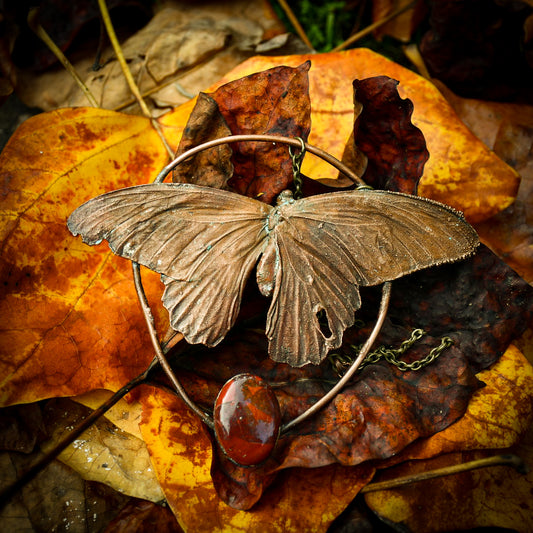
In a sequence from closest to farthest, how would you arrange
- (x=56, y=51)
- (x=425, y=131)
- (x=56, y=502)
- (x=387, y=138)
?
(x=56, y=502) < (x=387, y=138) < (x=425, y=131) < (x=56, y=51)

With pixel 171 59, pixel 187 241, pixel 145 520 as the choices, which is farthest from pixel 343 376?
pixel 171 59

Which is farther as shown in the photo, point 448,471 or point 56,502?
point 56,502

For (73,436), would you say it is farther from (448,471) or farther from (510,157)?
(510,157)

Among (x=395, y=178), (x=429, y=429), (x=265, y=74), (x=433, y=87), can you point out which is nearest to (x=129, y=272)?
(x=265, y=74)

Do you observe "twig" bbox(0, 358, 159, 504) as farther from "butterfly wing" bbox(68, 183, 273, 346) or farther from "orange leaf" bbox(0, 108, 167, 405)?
"butterfly wing" bbox(68, 183, 273, 346)

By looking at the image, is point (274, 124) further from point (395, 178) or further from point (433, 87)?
point (433, 87)

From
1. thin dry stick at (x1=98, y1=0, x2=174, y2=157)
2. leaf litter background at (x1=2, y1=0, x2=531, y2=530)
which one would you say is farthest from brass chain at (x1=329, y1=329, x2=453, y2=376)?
thin dry stick at (x1=98, y1=0, x2=174, y2=157)
